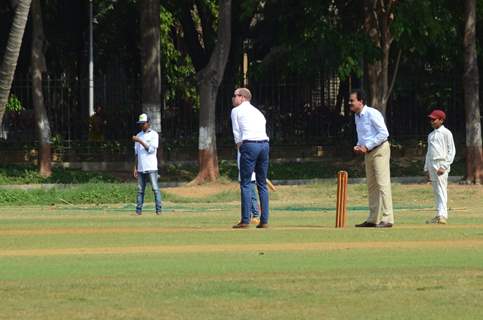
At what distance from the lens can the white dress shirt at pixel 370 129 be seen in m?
19.2

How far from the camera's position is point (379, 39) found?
38094 mm

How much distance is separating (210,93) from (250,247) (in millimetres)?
20696

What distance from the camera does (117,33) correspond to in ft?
163

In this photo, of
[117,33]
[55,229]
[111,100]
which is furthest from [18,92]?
[55,229]

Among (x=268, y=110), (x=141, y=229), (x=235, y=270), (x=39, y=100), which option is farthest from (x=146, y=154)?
(x=268, y=110)

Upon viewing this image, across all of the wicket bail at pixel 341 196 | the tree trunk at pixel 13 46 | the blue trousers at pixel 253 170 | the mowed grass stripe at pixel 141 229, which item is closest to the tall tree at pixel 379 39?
the tree trunk at pixel 13 46

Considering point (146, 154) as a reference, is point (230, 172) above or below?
below

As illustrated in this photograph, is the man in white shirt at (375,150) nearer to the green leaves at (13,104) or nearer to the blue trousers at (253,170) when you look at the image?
the blue trousers at (253,170)

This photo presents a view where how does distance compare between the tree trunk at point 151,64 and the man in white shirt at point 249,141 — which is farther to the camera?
the tree trunk at point 151,64

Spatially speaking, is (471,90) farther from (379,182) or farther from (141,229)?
(141,229)

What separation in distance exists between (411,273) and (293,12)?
91.7 ft

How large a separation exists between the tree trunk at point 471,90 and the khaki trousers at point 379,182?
56.2 feet

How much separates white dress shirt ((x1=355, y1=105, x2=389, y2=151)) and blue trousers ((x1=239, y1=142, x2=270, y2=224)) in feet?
4.30

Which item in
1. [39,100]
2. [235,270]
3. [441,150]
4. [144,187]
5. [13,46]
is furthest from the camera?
[39,100]
